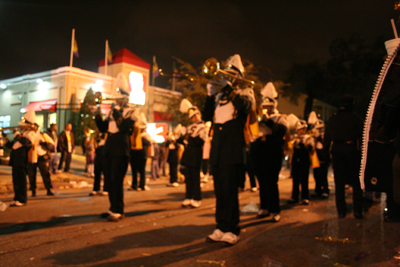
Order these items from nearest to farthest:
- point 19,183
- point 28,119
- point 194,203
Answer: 1. point 19,183
2. point 194,203
3. point 28,119

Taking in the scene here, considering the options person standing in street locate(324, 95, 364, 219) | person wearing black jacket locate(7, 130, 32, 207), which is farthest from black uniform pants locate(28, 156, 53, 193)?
person standing in street locate(324, 95, 364, 219)

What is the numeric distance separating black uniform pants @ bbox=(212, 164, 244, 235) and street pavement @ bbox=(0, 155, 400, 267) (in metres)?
0.27

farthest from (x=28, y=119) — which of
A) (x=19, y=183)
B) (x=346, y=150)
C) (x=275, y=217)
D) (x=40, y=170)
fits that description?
(x=346, y=150)

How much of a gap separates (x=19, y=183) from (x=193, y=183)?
3.41 m

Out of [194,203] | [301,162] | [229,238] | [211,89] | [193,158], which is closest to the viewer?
[229,238]

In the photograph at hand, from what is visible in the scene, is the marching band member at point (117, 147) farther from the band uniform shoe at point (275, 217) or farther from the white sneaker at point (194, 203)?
the band uniform shoe at point (275, 217)

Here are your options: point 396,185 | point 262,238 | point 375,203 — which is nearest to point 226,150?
point 262,238

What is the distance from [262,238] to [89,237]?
2211 millimetres

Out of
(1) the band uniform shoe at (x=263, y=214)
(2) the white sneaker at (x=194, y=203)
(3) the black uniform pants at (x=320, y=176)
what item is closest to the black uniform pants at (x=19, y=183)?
(2) the white sneaker at (x=194, y=203)

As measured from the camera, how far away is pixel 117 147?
542 cm

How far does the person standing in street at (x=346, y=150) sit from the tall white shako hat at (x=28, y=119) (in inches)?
232

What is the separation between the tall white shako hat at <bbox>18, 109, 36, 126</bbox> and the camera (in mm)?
6821

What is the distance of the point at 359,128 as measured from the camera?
519cm

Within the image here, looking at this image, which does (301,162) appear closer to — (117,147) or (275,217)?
(275,217)
